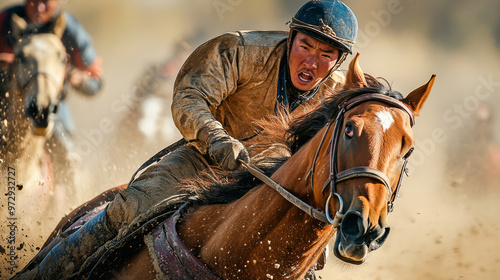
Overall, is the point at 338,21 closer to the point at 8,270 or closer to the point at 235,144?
the point at 235,144

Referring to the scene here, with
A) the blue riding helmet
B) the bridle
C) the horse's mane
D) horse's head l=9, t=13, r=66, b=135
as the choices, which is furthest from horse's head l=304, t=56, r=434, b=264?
horse's head l=9, t=13, r=66, b=135

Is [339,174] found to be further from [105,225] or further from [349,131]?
[105,225]

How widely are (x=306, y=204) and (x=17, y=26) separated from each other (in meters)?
6.77

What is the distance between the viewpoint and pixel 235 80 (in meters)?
3.80

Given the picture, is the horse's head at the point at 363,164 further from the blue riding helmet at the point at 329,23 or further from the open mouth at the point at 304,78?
the open mouth at the point at 304,78

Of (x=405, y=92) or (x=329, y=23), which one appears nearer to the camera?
(x=329, y=23)

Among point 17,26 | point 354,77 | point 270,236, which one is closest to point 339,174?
point 270,236

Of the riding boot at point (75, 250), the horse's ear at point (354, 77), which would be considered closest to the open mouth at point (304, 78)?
the horse's ear at point (354, 77)

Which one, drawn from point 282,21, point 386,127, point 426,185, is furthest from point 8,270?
point 282,21

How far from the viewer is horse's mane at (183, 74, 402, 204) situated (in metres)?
2.72

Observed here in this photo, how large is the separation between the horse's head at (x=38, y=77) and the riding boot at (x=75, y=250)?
198 inches

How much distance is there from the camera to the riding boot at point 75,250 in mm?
3252

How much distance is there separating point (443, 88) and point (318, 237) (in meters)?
8.56

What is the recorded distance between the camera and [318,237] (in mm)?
2553
